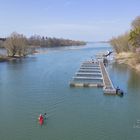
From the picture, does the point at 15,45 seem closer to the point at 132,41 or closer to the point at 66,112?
the point at 132,41

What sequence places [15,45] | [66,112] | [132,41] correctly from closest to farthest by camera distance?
[66,112] < [132,41] < [15,45]

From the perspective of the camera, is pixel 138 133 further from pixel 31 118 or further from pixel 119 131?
pixel 31 118

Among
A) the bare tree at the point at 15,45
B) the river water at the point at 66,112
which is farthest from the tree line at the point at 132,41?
the bare tree at the point at 15,45

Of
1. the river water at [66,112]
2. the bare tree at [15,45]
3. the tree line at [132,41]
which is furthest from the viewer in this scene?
the bare tree at [15,45]

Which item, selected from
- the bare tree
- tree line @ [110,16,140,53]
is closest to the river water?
tree line @ [110,16,140,53]

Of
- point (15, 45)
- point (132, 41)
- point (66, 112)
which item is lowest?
point (66, 112)

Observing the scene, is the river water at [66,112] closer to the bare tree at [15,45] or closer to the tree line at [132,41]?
the tree line at [132,41]

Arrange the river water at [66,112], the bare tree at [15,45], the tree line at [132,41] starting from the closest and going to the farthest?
1. the river water at [66,112]
2. the tree line at [132,41]
3. the bare tree at [15,45]

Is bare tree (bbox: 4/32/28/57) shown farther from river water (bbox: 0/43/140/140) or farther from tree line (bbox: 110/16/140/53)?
river water (bbox: 0/43/140/140)

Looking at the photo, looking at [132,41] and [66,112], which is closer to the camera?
[66,112]

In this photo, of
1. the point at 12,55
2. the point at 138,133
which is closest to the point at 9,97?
the point at 138,133

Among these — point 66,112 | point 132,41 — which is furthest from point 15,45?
point 66,112
